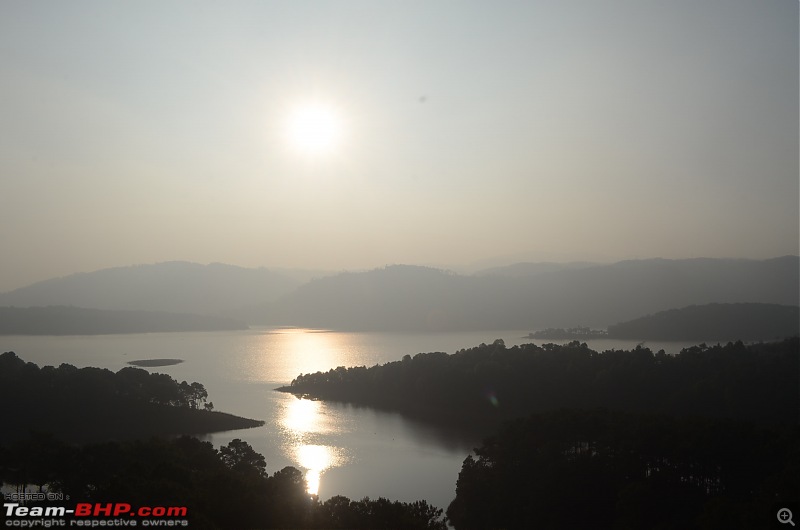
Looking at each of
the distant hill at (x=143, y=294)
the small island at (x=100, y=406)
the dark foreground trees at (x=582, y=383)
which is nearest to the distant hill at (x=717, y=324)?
the dark foreground trees at (x=582, y=383)

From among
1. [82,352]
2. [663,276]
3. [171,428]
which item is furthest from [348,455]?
[663,276]

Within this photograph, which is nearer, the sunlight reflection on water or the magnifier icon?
the magnifier icon

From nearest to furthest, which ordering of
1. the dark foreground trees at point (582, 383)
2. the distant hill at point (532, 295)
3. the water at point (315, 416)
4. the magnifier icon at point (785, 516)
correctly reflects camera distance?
the magnifier icon at point (785, 516) → the water at point (315, 416) → the dark foreground trees at point (582, 383) → the distant hill at point (532, 295)

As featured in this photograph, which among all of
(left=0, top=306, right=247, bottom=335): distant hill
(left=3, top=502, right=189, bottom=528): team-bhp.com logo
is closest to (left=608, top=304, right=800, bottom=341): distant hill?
(left=0, top=306, right=247, bottom=335): distant hill

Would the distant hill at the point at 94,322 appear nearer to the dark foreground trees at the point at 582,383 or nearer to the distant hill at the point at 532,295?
the distant hill at the point at 532,295

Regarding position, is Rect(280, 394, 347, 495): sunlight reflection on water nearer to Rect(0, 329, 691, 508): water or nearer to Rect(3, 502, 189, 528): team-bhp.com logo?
Rect(0, 329, 691, 508): water

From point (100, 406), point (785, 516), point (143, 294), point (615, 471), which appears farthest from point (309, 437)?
point (143, 294)
